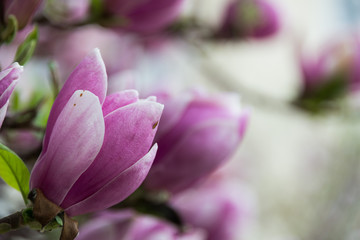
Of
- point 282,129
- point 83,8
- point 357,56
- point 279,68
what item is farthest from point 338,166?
point 279,68

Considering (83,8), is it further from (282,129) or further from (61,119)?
(282,129)

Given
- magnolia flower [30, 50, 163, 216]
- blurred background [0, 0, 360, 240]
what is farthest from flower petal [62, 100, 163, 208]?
blurred background [0, 0, 360, 240]

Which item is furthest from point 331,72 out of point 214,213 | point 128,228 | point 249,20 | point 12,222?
point 12,222

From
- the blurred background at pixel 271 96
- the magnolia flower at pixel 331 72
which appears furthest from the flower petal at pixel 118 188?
the magnolia flower at pixel 331 72

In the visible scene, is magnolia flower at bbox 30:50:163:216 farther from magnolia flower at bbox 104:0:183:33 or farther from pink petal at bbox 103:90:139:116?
magnolia flower at bbox 104:0:183:33

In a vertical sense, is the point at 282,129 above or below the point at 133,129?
below
